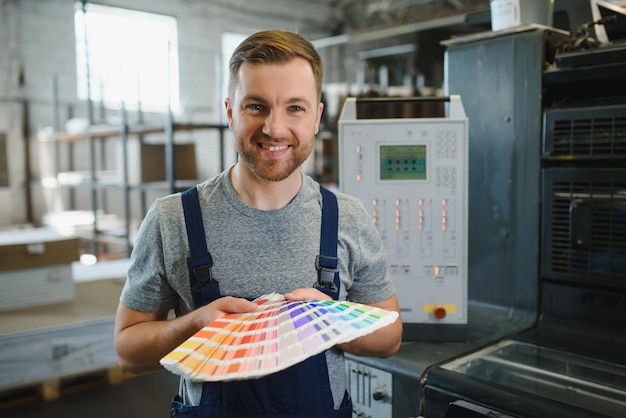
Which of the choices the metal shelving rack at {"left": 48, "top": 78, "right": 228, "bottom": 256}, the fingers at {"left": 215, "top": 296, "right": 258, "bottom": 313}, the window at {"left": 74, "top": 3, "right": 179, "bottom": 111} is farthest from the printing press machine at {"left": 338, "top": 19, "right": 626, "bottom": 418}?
the window at {"left": 74, "top": 3, "right": 179, "bottom": 111}

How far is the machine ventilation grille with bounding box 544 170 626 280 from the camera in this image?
4.65 ft

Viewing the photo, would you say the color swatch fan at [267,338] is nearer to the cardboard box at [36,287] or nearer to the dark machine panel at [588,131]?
the dark machine panel at [588,131]

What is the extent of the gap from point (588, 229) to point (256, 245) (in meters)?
0.91

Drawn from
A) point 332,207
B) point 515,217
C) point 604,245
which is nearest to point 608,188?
point 604,245

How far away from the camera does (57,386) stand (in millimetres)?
3010

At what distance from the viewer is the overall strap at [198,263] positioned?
1.07m

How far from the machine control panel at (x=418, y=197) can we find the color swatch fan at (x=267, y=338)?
615 mm

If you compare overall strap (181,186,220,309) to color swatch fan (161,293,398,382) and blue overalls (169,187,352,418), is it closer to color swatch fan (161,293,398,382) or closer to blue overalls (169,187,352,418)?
blue overalls (169,187,352,418)

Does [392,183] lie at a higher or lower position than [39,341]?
higher

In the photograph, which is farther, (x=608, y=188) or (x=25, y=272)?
(x=25, y=272)

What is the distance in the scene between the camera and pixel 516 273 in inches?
66.4

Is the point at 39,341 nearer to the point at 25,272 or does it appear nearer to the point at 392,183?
the point at 25,272

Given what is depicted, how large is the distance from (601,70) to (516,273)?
0.62 metres

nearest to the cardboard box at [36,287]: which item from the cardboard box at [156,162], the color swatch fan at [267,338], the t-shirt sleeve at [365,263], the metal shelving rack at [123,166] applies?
the metal shelving rack at [123,166]
